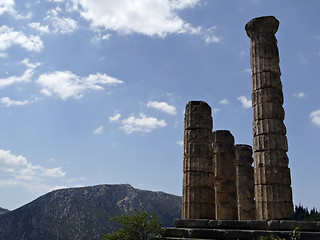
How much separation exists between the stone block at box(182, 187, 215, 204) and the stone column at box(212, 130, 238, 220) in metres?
4.11

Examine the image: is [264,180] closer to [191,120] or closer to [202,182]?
[202,182]

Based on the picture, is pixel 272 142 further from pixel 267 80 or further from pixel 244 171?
pixel 244 171

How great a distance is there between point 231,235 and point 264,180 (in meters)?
3.14

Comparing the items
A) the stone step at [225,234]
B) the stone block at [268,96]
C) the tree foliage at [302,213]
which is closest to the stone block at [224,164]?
the stone block at [268,96]

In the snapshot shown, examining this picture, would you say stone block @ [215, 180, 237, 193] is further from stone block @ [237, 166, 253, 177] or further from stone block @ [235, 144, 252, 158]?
stone block @ [235, 144, 252, 158]

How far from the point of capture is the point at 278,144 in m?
15.9

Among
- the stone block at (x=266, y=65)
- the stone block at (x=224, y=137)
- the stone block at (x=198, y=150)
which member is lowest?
the stone block at (x=198, y=150)

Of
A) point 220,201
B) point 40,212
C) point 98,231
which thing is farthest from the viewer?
point 40,212

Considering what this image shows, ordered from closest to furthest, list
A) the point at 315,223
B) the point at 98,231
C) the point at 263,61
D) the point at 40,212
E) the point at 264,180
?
the point at 315,223, the point at 264,180, the point at 263,61, the point at 98,231, the point at 40,212

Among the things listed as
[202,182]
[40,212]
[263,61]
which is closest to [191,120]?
[202,182]

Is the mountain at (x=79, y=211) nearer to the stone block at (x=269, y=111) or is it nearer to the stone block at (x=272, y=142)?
the stone block at (x=272, y=142)

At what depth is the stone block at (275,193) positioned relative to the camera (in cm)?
1518

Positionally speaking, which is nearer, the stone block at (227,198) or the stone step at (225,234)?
the stone step at (225,234)

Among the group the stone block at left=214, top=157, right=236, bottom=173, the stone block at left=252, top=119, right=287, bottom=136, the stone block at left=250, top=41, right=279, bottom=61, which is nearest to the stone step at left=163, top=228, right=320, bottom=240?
the stone block at left=252, top=119, right=287, bottom=136
